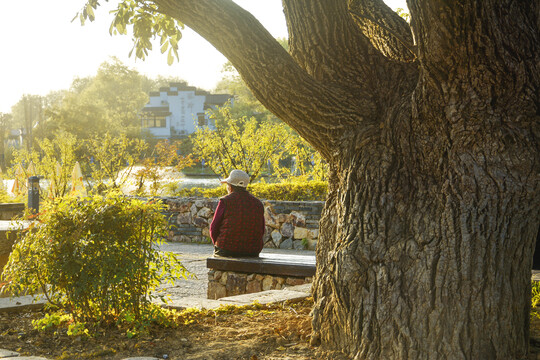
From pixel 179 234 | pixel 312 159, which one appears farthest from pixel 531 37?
pixel 312 159

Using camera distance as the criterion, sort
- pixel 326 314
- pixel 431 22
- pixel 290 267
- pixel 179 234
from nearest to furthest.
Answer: pixel 431 22 → pixel 326 314 → pixel 290 267 → pixel 179 234

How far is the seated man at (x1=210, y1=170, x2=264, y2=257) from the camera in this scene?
765 cm

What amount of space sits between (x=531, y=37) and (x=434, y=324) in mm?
1670

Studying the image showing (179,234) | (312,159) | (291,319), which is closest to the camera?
(291,319)

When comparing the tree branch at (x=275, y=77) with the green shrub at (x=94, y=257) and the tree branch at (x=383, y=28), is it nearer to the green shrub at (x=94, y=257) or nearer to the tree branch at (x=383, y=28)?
the tree branch at (x=383, y=28)

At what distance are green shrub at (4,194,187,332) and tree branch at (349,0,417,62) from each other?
203 centimetres

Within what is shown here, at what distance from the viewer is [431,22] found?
362cm

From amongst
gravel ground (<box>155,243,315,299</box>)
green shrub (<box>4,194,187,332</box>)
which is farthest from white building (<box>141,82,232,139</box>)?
green shrub (<box>4,194,187,332</box>)

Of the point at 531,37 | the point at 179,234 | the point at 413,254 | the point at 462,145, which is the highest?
the point at 531,37

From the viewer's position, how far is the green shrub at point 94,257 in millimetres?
4695

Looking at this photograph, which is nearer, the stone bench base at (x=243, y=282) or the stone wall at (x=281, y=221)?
the stone bench base at (x=243, y=282)

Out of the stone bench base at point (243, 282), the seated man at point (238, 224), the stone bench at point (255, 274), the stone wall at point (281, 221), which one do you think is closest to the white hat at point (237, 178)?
the seated man at point (238, 224)

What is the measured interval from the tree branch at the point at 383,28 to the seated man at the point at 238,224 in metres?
3.20

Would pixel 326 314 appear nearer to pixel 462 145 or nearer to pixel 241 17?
pixel 462 145
